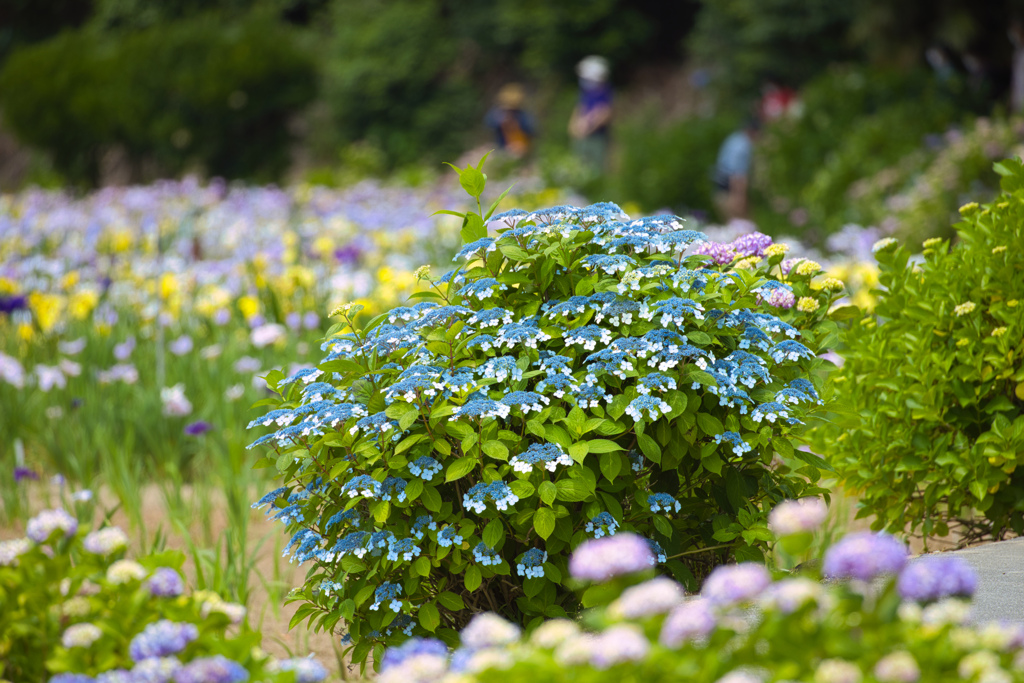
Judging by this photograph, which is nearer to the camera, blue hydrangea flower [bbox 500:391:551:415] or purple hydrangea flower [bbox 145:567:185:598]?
purple hydrangea flower [bbox 145:567:185:598]

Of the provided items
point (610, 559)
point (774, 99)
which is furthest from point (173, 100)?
point (610, 559)

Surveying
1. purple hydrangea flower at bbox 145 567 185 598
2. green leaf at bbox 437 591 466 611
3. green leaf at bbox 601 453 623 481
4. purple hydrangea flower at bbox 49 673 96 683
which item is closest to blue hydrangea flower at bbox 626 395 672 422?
green leaf at bbox 601 453 623 481

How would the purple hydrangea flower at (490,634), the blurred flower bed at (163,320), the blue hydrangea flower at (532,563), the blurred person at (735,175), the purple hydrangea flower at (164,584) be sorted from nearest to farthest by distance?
the purple hydrangea flower at (490,634), the purple hydrangea flower at (164,584), the blue hydrangea flower at (532,563), the blurred flower bed at (163,320), the blurred person at (735,175)

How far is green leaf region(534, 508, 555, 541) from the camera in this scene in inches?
66.6

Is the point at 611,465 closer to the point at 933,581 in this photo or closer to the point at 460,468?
the point at 460,468

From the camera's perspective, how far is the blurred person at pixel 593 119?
12242 millimetres

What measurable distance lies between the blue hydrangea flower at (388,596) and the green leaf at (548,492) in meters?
0.38

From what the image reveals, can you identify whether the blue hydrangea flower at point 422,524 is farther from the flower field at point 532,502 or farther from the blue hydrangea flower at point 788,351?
the blue hydrangea flower at point 788,351

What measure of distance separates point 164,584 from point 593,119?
11798mm

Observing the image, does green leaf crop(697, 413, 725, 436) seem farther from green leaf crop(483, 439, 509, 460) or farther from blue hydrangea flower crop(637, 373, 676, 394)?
green leaf crop(483, 439, 509, 460)

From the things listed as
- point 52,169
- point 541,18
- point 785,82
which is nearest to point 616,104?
point 541,18

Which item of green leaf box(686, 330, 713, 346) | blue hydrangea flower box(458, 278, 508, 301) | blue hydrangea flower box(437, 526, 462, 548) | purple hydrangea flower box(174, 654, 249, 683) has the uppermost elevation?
blue hydrangea flower box(458, 278, 508, 301)

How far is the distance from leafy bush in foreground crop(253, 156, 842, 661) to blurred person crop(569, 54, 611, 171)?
10475 millimetres

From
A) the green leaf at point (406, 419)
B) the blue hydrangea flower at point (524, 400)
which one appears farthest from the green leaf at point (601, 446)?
the green leaf at point (406, 419)
